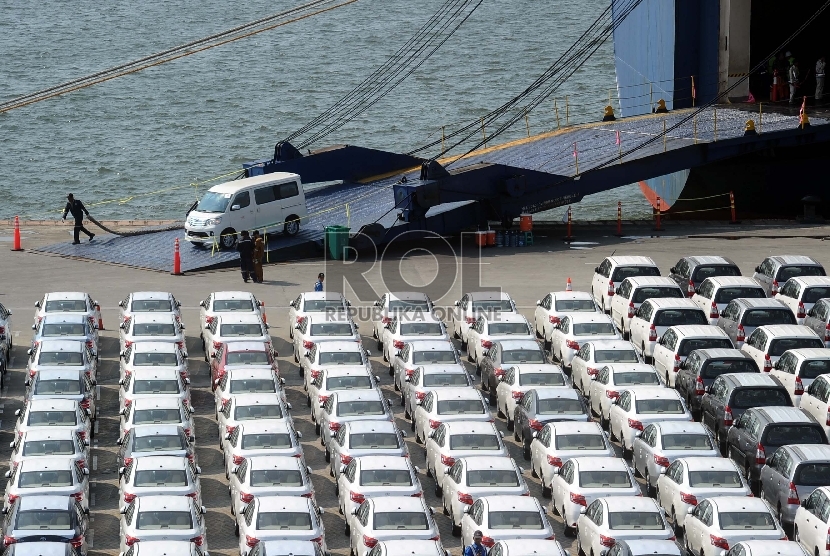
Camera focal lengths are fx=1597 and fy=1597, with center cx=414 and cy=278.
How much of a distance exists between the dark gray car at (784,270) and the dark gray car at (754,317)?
3197 millimetres

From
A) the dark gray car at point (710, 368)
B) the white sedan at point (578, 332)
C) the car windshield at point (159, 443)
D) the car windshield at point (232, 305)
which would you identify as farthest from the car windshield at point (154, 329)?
the dark gray car at point (710, 368)

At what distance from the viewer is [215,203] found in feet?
140

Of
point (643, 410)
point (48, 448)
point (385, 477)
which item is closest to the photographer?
point (385, 477)

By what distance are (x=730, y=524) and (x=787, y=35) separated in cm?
3467

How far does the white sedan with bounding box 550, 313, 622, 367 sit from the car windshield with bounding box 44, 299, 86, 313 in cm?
999

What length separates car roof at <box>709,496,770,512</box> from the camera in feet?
74.9

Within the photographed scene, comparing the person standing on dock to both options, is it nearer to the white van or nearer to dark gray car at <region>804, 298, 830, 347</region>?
the white van

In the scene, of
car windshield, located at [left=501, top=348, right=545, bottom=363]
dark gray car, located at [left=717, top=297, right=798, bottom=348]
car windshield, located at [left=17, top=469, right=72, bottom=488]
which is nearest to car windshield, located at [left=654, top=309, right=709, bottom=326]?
dark gray car, located at [left=717, top=297, right=798, bottom=348]

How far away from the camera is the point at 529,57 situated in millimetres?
104500

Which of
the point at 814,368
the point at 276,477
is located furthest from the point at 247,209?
the point at 276,477

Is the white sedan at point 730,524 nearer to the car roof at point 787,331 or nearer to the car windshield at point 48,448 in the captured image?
the car roof at point 787,331

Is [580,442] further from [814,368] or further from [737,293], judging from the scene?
[737,293]

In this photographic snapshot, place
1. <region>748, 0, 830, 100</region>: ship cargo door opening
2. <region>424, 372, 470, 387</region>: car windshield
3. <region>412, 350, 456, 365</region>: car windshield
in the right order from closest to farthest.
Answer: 1. <region>424, 372, 470, 387</region>: car windshield
2. <region>412, 350, 456, 365</region>: car windshield
3. <region>748, 0, 830, 100</region>: ship cargo door opening

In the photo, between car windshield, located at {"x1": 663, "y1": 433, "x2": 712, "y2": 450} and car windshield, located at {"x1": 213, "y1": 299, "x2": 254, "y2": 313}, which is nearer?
car windshield, located at {"x1": 663, "y1": 433, "x2": 712, "y2": 450}
